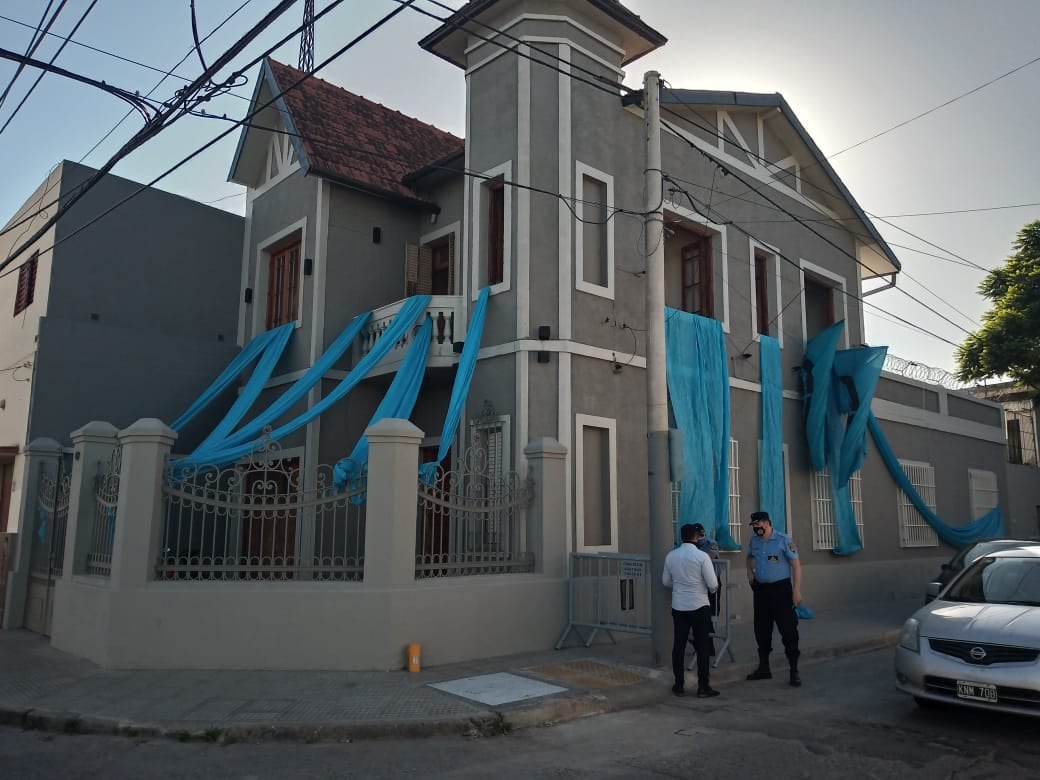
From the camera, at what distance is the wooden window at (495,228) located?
12.8 meters

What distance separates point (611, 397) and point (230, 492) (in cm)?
559

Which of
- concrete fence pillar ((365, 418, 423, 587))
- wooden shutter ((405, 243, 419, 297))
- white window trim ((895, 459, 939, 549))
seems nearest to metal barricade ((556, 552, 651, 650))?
concrete fence pillar ((365, 418, 423, 587))

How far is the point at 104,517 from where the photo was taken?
10180mm

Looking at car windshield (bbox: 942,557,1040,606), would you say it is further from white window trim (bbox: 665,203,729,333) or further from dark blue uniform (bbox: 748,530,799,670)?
white window trim (bbox: 665,203,729,333)

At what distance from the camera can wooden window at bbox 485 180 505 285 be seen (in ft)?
42.0

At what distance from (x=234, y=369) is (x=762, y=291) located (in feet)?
32.7

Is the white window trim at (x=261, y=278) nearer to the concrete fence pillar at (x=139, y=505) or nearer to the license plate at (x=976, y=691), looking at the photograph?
the concrete fence pillar at (x=139, y=505)

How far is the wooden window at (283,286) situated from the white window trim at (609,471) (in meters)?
6.21

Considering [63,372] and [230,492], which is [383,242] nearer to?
[63,372]

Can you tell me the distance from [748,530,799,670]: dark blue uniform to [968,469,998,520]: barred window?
47.8 feet

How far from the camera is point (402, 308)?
12766 mm

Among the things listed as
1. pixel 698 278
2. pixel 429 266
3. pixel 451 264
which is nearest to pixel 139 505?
pixel 451 264

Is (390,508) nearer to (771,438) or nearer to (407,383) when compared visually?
(407,383)

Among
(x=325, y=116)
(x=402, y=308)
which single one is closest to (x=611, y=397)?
(x=402, y=308)
